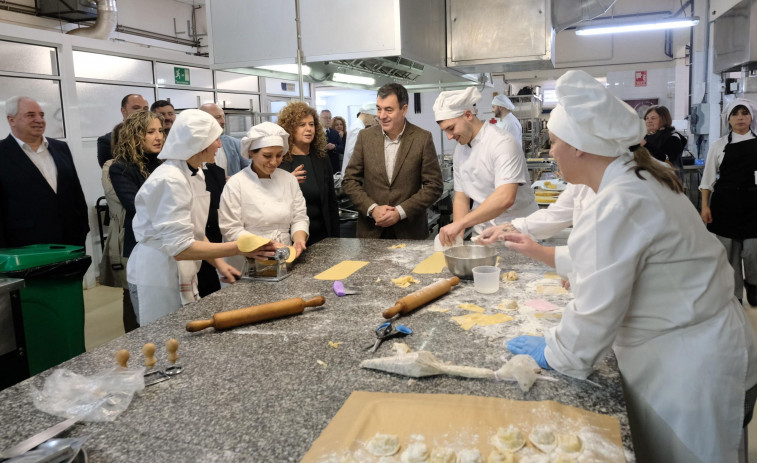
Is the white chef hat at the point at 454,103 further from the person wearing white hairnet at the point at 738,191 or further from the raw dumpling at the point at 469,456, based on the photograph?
the person wearing white hairnet at the point at 738,191

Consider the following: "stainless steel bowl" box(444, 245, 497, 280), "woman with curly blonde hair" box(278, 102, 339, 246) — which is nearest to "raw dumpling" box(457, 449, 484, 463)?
"stainless steel bowl" box(444, 245, 497, 280)

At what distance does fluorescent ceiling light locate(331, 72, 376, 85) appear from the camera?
143 inches

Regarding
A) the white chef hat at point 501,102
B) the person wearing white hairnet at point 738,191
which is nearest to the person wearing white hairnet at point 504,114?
the white chef hat at point 501,102

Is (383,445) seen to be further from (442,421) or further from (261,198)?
(261,198)

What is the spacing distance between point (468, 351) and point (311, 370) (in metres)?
0.39

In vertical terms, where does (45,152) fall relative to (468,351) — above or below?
above

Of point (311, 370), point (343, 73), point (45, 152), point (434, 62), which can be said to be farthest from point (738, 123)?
point (45, 152)

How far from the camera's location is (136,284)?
229 cm

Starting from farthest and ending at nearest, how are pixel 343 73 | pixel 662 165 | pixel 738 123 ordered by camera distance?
pixel 738 123 < pixel 343 73 < pixel 662 165

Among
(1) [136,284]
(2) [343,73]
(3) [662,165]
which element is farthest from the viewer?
(2) [343,73]

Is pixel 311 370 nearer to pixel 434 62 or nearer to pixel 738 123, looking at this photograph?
pixel 434 62

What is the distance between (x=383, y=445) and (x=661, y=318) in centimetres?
67

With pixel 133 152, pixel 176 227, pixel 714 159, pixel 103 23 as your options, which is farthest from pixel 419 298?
pixel 103 23

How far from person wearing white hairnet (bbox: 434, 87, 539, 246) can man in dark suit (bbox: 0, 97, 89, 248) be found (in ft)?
8.15
